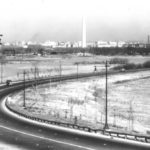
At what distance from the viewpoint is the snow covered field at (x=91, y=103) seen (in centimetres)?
5706

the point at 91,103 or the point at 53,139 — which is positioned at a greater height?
the point at 53,139

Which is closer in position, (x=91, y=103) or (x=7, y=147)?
(x=7, y=147)

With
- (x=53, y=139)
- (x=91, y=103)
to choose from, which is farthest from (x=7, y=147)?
(x=91, y=103)

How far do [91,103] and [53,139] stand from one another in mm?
41320

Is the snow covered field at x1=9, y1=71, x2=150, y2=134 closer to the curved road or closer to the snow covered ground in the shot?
the curved road

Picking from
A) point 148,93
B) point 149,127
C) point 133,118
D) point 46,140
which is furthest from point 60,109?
point 148,93

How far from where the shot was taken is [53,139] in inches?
1486

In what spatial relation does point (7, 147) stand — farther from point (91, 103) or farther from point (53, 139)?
point (91, 103)

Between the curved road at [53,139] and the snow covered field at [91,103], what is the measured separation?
6.92 meters

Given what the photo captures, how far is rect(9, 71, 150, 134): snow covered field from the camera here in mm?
57062

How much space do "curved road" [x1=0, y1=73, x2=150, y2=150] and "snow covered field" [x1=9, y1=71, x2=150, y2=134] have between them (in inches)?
272

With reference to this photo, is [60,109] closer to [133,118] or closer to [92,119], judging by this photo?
[92,119]

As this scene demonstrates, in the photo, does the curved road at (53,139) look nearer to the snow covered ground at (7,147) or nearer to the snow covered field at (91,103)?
the snow covered ground at (7,147)

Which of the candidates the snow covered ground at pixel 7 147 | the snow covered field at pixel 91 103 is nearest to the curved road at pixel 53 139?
the snow covered ground at pixel 7 147
